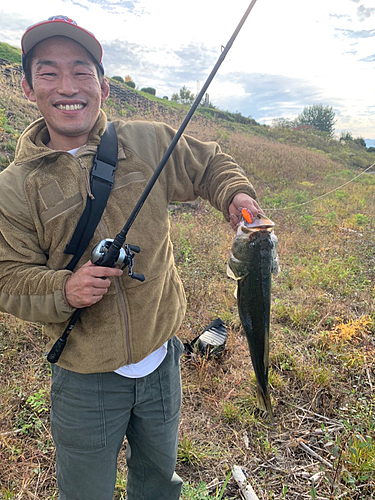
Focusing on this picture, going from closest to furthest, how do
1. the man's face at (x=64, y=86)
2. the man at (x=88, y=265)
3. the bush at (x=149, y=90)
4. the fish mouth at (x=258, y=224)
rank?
1. the fish mouth at (x=258, y=224)
2. the man at (x=88, y=265)
3. the man's face at (x=64, y=86)
4. the bush at (x=149, y=90)

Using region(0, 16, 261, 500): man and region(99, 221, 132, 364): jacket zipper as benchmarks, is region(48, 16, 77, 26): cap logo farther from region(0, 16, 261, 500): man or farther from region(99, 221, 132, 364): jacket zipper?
region(99, 221, 132, 364): jacket zipper

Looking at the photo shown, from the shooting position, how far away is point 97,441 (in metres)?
1.78

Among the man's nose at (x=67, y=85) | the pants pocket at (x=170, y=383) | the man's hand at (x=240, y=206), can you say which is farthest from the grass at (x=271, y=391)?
the man's nose at (x=67, y=85)

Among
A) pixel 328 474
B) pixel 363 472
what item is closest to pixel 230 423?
pixel 328 474

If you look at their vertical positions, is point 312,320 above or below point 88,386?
below

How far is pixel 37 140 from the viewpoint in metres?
1.76

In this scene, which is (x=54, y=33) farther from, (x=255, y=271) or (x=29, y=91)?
(x=255, y=271)

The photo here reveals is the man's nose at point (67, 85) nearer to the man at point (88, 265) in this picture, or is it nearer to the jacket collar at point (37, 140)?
the man at point (88, 265)

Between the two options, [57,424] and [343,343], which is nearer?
[57,424]

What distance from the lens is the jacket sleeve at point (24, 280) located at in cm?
153

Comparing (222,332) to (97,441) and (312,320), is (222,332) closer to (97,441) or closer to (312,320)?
(312,320)

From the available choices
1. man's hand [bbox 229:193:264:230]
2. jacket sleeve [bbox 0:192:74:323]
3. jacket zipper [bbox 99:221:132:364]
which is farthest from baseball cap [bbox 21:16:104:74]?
man's hand [bbox 229:193:264:230]

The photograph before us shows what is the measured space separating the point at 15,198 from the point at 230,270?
118 cm

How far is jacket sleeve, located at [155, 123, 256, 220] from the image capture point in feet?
6.40
